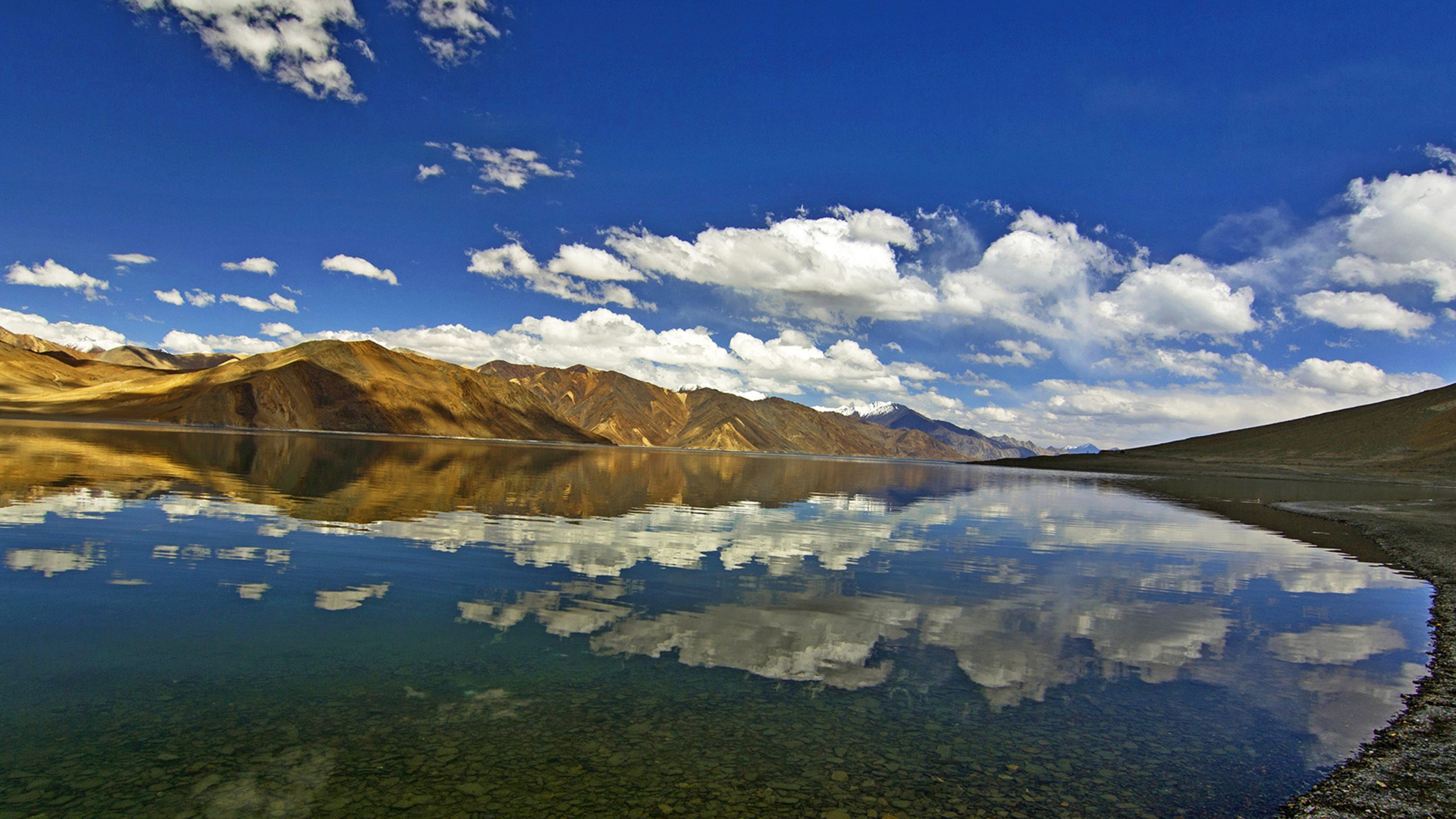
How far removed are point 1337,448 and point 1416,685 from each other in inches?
6143

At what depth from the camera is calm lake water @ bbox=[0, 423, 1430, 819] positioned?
26.1 ft

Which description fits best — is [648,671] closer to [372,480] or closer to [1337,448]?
[372,480]

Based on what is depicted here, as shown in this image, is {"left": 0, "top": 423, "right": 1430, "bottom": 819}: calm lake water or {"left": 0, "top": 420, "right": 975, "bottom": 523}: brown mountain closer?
{"left": 0, "top": 423, "right": 1430, "bottom": 819}: calm lake water

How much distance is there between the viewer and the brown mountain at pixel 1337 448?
376 feet

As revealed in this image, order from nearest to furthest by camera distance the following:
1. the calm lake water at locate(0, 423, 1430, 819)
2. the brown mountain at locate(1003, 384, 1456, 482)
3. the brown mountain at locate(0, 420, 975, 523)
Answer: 1. the calm lake water at locate(0, 423, 1430, 819)
2. the brown mountain at locate(0, 420, 975, 523)
3. the brown mountain at locate(1003, 384, 1456, 482)

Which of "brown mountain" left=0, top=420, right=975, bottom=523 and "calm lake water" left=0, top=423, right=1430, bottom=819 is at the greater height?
"brown mountain" left=0, top=420, right=975, bottom=523

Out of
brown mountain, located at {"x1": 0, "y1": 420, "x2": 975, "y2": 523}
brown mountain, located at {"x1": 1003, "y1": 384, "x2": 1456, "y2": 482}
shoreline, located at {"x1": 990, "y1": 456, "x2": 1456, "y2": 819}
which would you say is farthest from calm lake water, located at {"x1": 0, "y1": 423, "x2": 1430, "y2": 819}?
brown mountain, located at {"x1": 1003, "y1": 384, "x2": 1456, "y2": 482}

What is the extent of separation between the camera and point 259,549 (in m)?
19.8

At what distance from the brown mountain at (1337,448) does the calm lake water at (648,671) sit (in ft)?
368

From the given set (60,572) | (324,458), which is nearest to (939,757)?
(60,572)

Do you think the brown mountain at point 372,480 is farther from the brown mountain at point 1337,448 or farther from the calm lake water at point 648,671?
the brown mountain at point 1337,448

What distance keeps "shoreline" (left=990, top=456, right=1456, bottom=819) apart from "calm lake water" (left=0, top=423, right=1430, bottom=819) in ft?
1.29

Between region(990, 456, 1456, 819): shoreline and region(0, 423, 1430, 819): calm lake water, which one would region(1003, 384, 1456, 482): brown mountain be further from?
region(0, 423, 1430, 819): calm lake water

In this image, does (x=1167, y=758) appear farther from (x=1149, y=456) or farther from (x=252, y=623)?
(x=1149, y=456)
